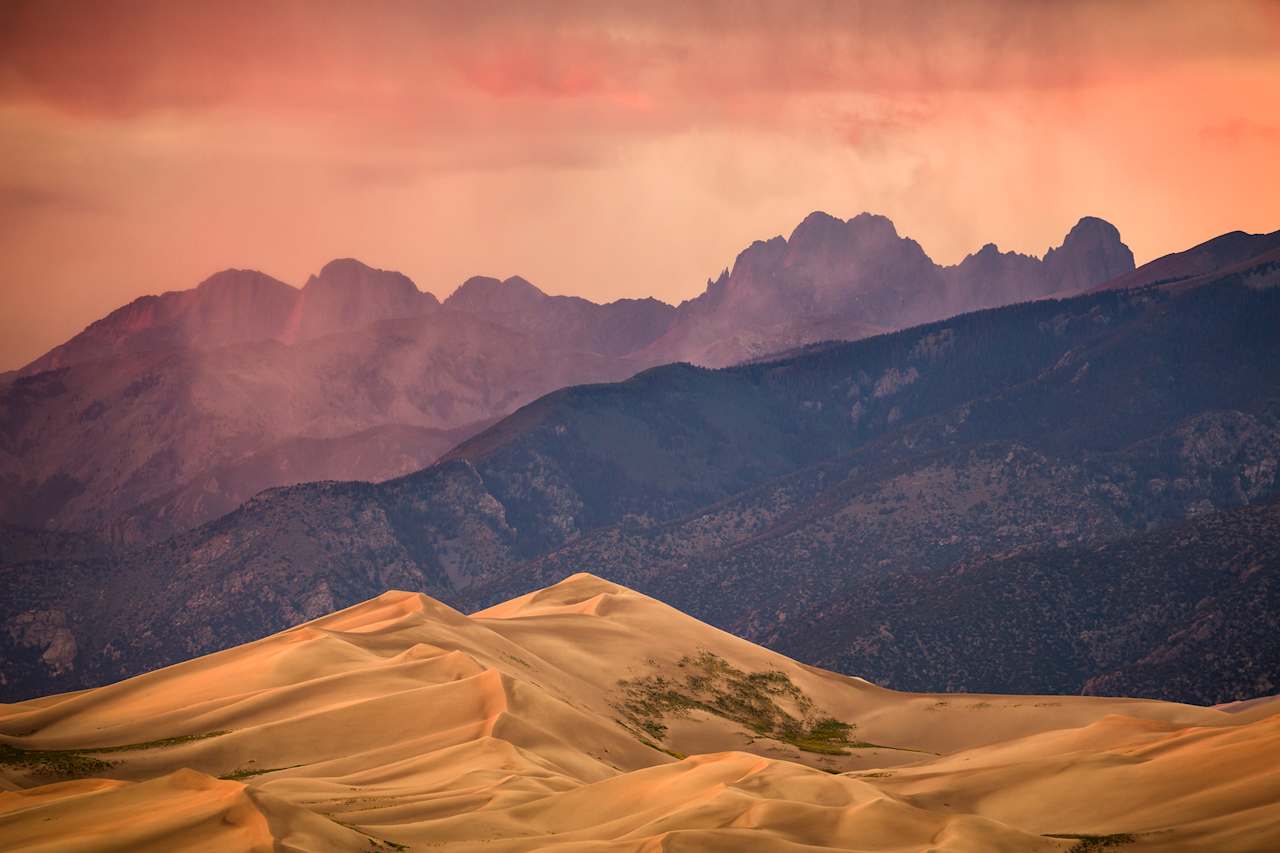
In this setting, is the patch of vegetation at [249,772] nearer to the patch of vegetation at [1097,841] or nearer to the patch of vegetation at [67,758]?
the patch of vegetation at [67,758]

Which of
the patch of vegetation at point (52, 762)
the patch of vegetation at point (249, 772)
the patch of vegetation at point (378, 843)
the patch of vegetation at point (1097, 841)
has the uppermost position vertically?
the patch of vegetation at point (52, 762)

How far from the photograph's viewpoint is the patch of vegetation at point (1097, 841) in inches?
2520

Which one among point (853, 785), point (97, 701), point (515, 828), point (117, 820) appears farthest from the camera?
point (97, 701)

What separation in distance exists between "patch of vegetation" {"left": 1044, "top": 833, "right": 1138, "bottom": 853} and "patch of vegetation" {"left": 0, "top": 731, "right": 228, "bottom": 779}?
159ft

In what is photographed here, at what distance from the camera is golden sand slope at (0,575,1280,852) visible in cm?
6366

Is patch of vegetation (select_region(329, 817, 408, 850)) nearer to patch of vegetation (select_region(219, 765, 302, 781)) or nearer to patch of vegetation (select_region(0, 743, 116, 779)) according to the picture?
patch of vegetation (select_region(219, 765, 302, 781))

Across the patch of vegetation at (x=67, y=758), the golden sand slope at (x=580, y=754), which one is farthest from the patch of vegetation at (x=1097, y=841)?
the patch of vegetation at (x=67, y=758)

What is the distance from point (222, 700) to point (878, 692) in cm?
6754

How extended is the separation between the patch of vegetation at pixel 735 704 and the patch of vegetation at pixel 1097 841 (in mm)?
52387

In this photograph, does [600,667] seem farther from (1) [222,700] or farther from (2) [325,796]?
(2) [325,796]

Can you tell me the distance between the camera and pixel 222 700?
10156 centimetres

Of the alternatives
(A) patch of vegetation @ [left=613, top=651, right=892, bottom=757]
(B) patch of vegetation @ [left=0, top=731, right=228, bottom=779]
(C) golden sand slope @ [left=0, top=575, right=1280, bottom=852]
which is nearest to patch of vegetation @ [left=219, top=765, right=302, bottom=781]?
(C) golden sand slope @ [left=0, top=575, right=1280, bottom=852]

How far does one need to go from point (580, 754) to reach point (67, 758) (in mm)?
28987

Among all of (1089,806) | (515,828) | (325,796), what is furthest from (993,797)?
(325,796)
